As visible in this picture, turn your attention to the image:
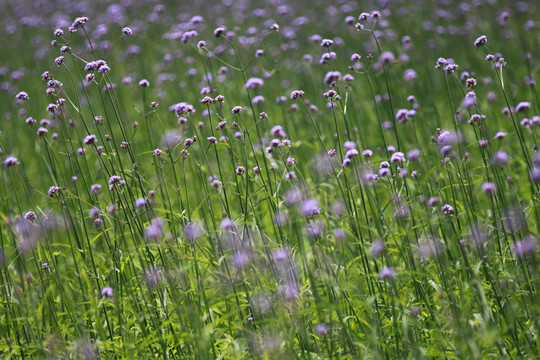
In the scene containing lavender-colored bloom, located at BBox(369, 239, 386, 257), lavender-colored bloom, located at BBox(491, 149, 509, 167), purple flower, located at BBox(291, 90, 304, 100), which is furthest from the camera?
purple flower, located at BBox(291, 90, 304, 100)

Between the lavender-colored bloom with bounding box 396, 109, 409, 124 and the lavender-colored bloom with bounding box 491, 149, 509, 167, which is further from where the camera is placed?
the lavender-colored bloom with bounding box 396, 109, 409, 124

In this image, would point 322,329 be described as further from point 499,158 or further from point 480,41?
point 480,41

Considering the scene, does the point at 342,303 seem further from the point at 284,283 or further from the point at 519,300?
the point at 519,300

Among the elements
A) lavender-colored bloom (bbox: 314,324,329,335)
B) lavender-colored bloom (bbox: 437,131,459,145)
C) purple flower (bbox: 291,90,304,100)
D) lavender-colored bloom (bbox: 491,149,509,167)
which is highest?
purple flower (bbox: 291,90,304,100)

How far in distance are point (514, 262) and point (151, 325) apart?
6.18ft

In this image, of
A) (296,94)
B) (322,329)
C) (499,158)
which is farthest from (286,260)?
(499,158)

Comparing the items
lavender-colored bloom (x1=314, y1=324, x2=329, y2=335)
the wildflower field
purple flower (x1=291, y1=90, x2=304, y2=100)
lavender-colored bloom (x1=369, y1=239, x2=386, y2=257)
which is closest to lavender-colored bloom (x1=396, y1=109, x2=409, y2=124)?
the wildflower field

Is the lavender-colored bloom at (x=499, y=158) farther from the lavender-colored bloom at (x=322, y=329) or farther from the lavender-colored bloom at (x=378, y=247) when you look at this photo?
the lavender-colored bloom at (x=322, y=329)

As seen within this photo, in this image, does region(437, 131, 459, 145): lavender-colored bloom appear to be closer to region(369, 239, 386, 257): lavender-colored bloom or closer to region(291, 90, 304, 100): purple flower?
region(369, 239, 386, 257): lavender-colored bloom

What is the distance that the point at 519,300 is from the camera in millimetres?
2504

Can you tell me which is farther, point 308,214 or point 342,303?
point 342,303

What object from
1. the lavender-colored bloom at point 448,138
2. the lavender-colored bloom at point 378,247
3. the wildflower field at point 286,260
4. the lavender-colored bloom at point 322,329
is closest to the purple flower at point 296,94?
the wildflower field at point 286,260

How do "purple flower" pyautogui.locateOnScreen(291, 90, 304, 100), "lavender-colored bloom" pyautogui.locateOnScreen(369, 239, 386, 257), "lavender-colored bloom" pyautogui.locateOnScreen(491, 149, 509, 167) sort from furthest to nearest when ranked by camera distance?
"purple flower" pyautogui.locateOnScreen(291, 90, 304, 100) → "lavender-colored bloom" pyautogui.locateOnScreen(491, 149, 509, 167) → "lavender-colored bloom" pyautogui.locateOnScreen(369, 239, 386, 257)

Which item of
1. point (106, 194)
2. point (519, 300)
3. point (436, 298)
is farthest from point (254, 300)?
point (106, 194)
